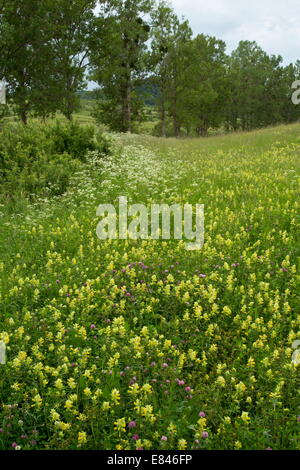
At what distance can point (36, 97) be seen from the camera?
32.9m

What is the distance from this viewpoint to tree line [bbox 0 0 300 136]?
31.4 m

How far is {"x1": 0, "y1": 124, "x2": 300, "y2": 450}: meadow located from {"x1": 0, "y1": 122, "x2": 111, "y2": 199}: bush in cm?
263

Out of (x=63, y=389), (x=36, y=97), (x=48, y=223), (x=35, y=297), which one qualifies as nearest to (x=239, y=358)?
(x=63, y=389)

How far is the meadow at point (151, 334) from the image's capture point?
3.50 m

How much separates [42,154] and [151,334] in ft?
35.8

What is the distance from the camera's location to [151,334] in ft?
15.6

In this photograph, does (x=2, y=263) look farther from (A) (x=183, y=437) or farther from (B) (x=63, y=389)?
(A) (x=183, y=437)

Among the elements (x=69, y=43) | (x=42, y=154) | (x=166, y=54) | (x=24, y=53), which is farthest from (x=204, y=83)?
(x=42, y=154)

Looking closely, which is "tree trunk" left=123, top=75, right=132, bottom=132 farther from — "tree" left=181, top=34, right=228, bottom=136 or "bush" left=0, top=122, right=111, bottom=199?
"bush" left=0, top=122, right=111, bottom=199

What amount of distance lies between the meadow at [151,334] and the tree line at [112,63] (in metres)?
25.3

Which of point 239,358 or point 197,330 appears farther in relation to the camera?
point 197,330

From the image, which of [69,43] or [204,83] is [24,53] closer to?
[69,43]
